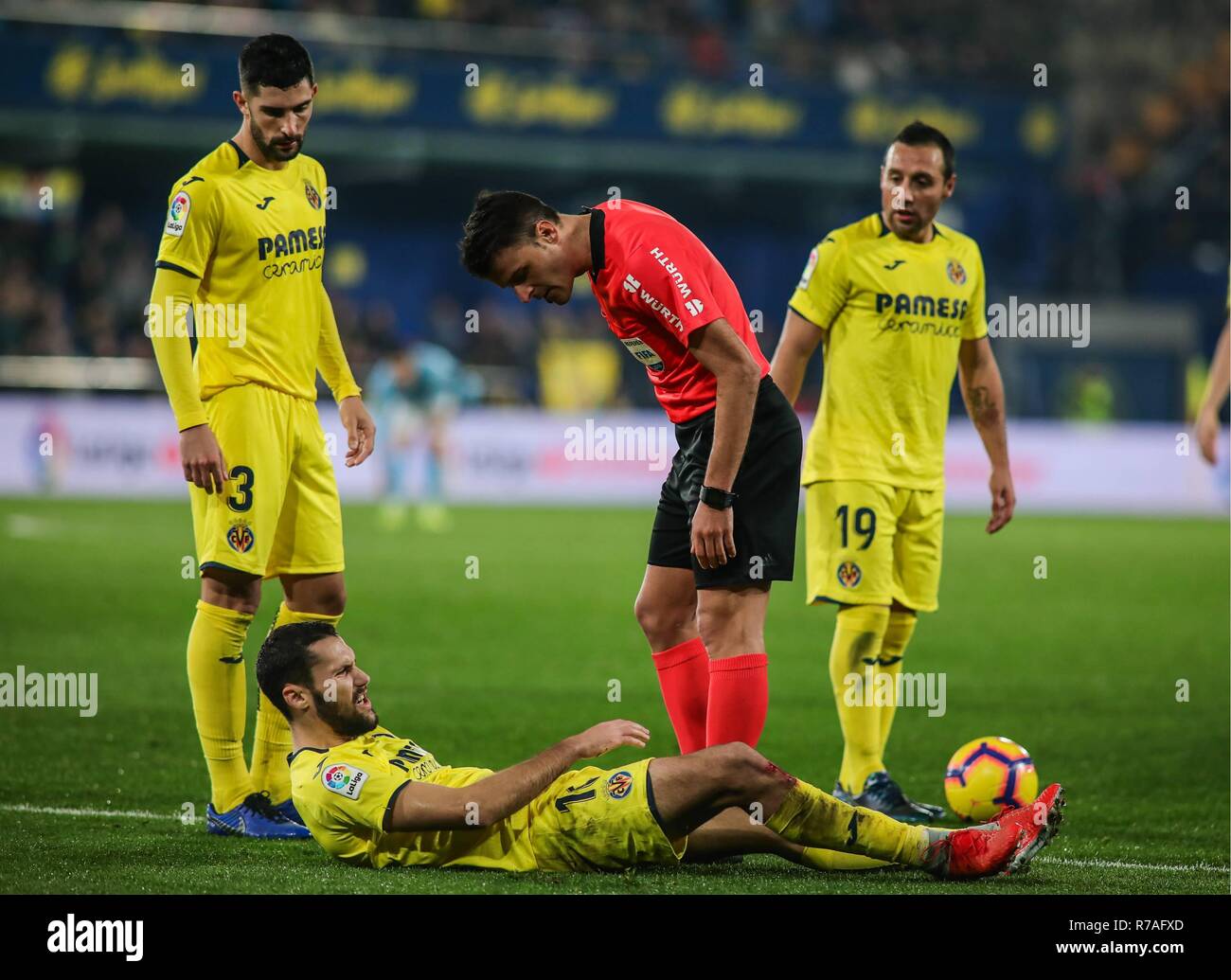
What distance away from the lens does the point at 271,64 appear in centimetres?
512

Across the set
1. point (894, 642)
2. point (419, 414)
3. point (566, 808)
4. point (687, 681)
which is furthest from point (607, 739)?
point (419, 414)

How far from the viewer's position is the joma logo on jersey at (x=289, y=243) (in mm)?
5316

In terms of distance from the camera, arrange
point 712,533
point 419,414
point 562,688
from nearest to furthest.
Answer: point 712,533 < point 562,688 < point 419,414

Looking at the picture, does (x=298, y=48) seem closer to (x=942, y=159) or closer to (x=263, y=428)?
(x=263, y=428)

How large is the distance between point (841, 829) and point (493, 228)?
1880 millimetres

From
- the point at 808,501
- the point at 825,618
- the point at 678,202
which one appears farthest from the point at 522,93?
the point at 808,501

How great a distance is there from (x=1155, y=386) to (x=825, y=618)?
61.9 ft

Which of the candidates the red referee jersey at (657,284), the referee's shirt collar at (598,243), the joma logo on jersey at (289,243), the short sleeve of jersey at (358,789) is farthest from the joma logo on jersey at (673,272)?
the short sleeve of jersey at (358,789)

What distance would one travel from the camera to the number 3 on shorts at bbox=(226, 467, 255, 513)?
5.19 metres

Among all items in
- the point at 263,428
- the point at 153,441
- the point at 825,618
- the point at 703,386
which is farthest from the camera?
the point at 153,441

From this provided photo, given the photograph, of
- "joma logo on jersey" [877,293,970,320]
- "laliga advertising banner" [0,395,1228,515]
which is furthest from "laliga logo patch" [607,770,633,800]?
"laliga advertising banner" [0,395,1228,515]

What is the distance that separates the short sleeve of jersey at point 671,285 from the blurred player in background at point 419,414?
14273 mm

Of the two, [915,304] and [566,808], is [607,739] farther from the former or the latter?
[915,304]

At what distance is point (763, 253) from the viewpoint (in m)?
31.2
